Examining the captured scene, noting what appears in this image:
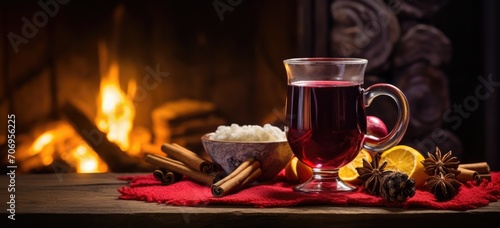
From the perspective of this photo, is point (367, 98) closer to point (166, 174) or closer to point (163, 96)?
point (166, 174)

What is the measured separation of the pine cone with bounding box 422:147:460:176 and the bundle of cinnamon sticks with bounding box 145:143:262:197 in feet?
1.05

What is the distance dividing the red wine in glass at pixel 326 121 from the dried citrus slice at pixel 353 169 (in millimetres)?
84

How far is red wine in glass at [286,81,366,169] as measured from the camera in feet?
4.22

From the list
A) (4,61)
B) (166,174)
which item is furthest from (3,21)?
(166,174)

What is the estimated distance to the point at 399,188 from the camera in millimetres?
1223

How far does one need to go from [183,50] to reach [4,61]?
1.90 ft

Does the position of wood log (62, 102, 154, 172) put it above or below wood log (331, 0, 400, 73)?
below

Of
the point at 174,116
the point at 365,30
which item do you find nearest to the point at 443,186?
the point at 365,30

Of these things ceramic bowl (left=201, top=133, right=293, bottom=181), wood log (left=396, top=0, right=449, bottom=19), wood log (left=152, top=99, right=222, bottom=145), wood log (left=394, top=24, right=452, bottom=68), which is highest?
wood log (left=396, top=0, right=449, bottom=19)

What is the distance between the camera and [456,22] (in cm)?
222

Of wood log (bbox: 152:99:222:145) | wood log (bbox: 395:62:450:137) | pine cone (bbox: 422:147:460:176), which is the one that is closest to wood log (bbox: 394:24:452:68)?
wood log (bbox: 395:62:450:137)

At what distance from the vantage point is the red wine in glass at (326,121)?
50.7 inches

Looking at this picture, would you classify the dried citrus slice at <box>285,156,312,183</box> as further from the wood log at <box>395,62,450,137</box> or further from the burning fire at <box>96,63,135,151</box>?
the burning fire at <box>96,63,135,151</box>

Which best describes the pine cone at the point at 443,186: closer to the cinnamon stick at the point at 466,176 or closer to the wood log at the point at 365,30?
the cinnamon stick at the point at 466,176
